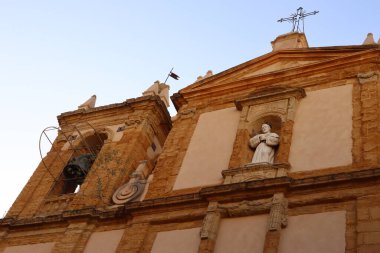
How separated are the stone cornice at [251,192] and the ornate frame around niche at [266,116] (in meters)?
0.72

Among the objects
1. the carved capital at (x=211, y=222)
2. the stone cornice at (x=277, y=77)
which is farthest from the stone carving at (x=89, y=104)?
the carved capital at (x=211, y=222)

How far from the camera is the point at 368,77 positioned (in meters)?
11.6

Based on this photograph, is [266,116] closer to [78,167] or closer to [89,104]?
[78,167]

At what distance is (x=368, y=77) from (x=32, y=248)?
7493 millimetres

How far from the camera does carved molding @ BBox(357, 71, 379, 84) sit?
38.0ft

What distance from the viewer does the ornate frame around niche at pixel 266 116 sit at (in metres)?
11.2

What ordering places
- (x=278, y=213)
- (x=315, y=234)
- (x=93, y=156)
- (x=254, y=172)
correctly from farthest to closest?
(x=93, y=156)
(x=254, y=172)
(x=278, y=213)
(x=315, y=234)

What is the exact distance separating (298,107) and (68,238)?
5.21 meters

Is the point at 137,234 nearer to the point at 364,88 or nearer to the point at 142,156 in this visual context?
the point at 142,156

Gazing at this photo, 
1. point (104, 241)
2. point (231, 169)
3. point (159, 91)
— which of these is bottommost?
point (104, 241)

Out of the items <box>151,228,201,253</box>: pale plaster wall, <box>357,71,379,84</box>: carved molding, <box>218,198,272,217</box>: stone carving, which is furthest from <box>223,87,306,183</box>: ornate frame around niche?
<box>151,228,201,253</box>: pale plaster wall

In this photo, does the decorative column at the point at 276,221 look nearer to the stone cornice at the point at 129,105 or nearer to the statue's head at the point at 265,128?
the statue's head at the point at 265,128

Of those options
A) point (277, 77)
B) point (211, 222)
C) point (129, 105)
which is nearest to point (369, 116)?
point (277, 77)

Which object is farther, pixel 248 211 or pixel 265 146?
pixel 265 146
